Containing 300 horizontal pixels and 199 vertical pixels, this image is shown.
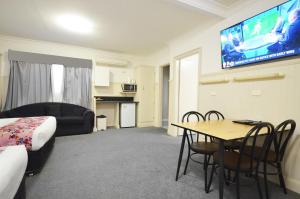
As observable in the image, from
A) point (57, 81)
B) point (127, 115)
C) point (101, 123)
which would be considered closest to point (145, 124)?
point (127, 115)

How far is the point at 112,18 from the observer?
3186 millimetres

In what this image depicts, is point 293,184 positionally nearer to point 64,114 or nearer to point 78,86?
point 64,114

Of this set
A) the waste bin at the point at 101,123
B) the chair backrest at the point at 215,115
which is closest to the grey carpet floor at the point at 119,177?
the chair backrest at the point at 215,115

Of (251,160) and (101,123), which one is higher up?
(251,160)

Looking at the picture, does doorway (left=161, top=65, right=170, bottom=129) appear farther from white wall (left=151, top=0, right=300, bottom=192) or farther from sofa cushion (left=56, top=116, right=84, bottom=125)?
sofa cushion (left=56, top=116, right=84, bottom=125)

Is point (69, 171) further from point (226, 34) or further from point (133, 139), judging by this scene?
point (226, 34)

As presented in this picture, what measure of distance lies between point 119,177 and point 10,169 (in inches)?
49.6

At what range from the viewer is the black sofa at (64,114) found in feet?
13.7

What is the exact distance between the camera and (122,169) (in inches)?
92.8

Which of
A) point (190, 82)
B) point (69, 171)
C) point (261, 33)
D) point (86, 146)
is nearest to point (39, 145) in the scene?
point (69, 171)

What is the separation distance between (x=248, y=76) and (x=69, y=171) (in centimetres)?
292

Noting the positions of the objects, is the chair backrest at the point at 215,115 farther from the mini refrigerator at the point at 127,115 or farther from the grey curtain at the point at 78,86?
the grey curtain at the point at 78,86

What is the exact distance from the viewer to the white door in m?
4.37

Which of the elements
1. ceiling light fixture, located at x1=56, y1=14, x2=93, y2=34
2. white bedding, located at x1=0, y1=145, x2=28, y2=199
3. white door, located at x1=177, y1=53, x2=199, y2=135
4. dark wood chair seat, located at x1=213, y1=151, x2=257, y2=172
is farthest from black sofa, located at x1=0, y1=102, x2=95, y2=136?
dark wood chair seat, located at x1=213, y1=151, x2=257, y2=172
